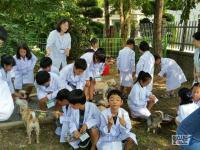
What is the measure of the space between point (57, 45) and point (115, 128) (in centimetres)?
313

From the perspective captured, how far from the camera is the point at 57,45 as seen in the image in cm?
788

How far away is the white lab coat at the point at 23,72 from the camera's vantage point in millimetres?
7555

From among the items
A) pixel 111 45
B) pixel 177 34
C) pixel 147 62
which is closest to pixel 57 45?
pixel 147 62

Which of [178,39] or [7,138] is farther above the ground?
[178,39]

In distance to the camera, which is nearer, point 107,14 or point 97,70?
point 97,70

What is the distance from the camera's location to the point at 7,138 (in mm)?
5832

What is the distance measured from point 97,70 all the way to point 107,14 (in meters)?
12.3

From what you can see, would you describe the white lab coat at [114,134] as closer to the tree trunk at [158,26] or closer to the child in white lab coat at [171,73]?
the child in white lab coat at [171,73]

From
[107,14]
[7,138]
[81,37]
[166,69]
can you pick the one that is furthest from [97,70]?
[107,14]

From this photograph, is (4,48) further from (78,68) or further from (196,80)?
(196,80)


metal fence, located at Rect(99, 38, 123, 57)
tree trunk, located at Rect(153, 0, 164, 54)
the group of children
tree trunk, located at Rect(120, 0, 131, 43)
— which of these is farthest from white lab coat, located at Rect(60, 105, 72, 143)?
tree trunk, located at Rect(120, 0, 131, 43)

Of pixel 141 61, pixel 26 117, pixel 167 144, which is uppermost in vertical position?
pixel 141 61

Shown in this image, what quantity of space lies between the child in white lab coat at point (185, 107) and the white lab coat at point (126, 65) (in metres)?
2.85

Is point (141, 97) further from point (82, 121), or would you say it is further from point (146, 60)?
point (82, 121)
